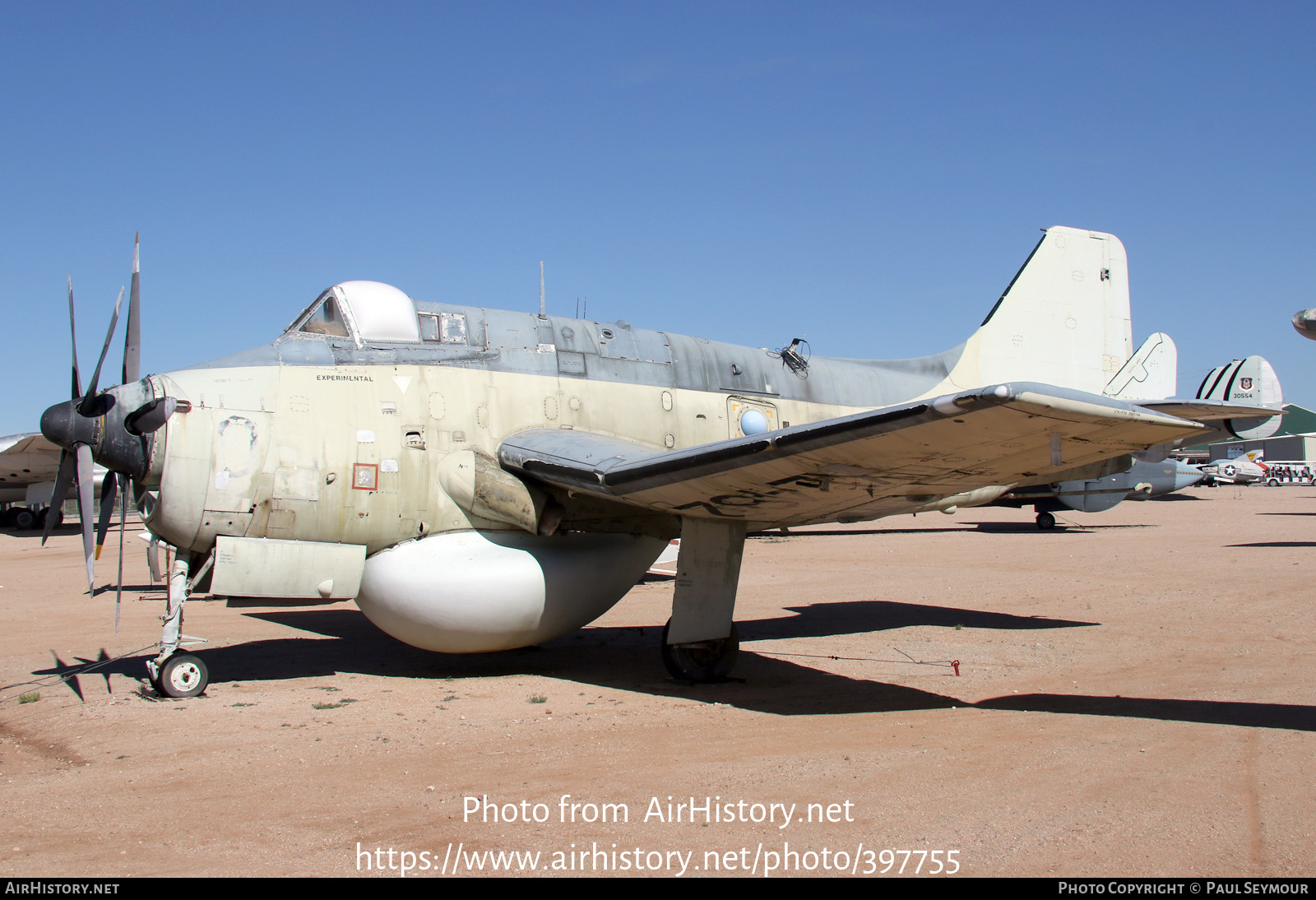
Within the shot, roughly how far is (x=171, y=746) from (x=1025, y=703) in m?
7.32

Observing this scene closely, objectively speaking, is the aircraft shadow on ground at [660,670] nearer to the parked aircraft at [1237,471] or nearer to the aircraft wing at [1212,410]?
the aircraft wing at [1212,410]

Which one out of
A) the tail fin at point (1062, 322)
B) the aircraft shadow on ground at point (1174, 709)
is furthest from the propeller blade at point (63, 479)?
the tail fin at point (1062, 322)

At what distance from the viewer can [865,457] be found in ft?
21.7

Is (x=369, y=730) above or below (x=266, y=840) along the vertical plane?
below

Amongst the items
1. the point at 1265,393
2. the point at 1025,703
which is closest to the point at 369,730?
the point at 1025,703

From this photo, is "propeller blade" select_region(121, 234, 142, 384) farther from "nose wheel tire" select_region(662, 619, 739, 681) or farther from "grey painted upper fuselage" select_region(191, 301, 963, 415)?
"nose wheel tire" select_region(662, 619, 739, 681)

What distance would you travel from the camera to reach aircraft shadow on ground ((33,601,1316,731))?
7.69 m

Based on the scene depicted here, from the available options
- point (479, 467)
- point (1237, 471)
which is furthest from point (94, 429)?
point (1237, 471)

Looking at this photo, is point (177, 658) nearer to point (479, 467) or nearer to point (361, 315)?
point (479, 467)

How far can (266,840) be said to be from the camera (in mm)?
4758

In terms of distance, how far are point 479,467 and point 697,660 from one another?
3060mm

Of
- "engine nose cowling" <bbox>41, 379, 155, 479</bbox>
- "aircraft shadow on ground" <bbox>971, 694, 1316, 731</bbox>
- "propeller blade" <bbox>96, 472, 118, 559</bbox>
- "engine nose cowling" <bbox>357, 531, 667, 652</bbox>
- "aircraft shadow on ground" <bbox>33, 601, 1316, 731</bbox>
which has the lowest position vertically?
"aircraft shadow on ground" <bbox>33, 601, 1316, 731</bbox>

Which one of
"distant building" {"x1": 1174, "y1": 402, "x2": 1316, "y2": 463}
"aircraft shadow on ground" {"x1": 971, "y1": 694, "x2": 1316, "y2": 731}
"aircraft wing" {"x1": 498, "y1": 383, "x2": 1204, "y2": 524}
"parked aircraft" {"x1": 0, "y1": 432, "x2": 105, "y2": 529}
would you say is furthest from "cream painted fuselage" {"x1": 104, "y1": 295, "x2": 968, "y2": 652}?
"distant building" {"x1": 1174, "y1": 402, "x2": 1316, "y2": 463}
